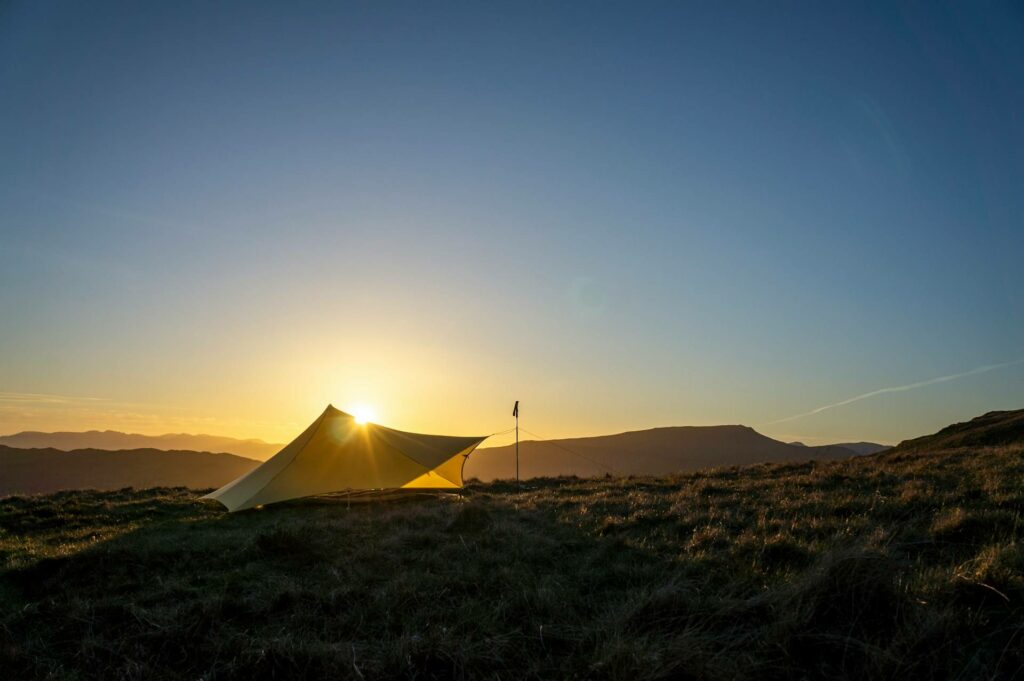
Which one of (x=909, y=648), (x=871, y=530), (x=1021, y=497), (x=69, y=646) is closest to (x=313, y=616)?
(x=69, y=646)

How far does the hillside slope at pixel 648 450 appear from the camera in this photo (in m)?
85.8

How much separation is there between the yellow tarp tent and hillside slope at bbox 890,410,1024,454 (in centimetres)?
1574

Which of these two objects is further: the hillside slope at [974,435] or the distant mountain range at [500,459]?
the distant mountain range at [500,459]

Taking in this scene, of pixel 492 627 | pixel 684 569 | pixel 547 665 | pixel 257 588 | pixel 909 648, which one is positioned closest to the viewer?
pixel 909 648

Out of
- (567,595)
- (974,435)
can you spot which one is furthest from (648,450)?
(567,595)

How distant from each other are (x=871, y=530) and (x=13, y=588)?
30.4 ft

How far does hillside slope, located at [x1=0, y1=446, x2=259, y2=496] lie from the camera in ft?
209

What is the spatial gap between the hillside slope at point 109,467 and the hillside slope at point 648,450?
32.9 m

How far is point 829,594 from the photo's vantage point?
3799 mm

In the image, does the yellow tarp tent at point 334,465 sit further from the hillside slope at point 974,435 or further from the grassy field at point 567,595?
the hillside slope at point 974,435

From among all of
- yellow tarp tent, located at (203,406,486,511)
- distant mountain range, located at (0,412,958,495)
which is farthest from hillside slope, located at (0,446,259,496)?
yellow tarp tent, located at (203,406,486,511)

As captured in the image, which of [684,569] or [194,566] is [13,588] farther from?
[684,569]

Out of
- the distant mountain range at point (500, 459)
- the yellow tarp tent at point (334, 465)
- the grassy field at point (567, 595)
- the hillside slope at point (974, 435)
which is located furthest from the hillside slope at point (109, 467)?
the grassy field at point (567, 595)

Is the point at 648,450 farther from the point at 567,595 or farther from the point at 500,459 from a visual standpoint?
the point at 567,595
